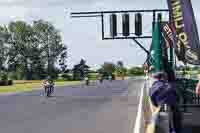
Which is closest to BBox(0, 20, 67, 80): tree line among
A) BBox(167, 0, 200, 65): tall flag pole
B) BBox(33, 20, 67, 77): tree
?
BBox(33, 20, 67, 77): tree

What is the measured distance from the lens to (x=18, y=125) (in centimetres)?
1659

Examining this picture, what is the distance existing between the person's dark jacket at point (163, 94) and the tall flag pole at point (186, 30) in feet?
26.0

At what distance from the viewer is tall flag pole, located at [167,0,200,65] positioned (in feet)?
65.4

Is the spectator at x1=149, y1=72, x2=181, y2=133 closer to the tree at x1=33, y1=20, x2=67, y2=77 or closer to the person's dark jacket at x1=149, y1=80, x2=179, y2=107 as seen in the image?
the person's dark jacket at x1=149, y1=80, x2=179, y2=107

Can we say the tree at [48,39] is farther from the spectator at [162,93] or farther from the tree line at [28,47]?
the spectator at [162,93]

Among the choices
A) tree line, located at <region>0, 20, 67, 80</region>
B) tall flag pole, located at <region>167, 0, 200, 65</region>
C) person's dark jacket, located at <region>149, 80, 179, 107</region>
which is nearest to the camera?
person's dark jacket, located at <region>149, 80, 179, 107</region>

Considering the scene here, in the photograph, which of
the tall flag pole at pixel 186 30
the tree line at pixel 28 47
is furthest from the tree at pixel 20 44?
the tall flag pole at pixel 186 30

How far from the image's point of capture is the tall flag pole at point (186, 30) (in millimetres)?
19922

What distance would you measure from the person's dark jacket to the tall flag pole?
7938 millimetres

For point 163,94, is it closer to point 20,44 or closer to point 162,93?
point 162,93

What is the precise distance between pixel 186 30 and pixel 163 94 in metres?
8.79

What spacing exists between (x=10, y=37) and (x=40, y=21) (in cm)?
916

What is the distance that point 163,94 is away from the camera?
1174cm

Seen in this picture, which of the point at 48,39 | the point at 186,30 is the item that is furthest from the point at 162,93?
the point at 48,39
